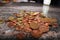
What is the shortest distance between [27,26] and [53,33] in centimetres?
15

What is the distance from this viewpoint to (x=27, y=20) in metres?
0.78

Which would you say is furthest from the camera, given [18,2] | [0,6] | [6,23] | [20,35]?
[18,2]

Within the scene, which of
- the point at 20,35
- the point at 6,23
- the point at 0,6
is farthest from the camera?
the point at 0,6

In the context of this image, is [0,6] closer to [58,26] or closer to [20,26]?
[20,26]

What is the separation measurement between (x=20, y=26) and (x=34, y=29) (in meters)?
0.08

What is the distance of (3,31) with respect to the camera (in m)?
0.69

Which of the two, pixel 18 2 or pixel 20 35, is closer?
pixel 20 35

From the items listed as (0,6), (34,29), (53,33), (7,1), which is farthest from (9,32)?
(7,1)

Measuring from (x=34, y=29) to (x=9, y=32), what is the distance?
0.44 ft

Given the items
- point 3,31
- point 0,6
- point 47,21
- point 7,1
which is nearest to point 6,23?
point 3,31

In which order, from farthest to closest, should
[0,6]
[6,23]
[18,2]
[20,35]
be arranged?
1. [18,2]
2. [0,6]
3. [6,23]
4. [20,35]

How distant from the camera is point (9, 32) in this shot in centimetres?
68

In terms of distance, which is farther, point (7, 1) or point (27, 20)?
point (7, 1)

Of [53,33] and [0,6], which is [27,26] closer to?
[53,33]
